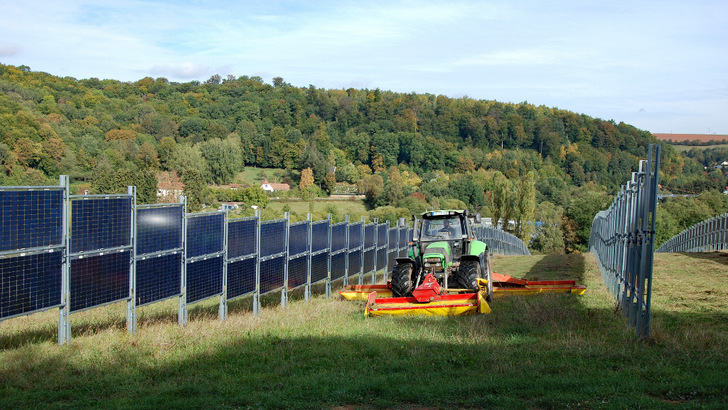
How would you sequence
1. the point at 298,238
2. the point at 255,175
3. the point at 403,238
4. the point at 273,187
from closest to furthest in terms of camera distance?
the point at 298,238 < the point at 403,238 < the point at 273,187 < the point at 255,175

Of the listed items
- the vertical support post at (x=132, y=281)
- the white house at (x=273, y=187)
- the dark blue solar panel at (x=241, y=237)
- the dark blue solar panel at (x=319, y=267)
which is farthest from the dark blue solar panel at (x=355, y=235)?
the white house at (x=273, y=187)

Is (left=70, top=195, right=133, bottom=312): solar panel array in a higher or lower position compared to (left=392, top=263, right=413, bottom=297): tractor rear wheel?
higher

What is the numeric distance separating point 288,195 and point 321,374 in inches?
4087

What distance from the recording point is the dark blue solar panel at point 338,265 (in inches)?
683

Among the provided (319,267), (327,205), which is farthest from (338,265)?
(327,205)

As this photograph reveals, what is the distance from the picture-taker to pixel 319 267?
53.0 ft

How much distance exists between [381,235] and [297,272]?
9.27 metres

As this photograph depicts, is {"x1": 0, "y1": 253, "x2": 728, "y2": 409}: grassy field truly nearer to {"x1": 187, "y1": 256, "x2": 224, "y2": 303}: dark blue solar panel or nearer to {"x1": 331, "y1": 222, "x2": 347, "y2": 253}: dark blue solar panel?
{"x1": 187, "y1": 256, "x2": 224, "y2": 303}: dark blue solar panel

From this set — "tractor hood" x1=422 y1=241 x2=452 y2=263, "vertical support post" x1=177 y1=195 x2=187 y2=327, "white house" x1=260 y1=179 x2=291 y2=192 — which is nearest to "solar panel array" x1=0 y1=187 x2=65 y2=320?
"vertical support post" x1=177 y1=195 x2=187 y2=327

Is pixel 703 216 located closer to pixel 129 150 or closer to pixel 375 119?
pixel 129 150

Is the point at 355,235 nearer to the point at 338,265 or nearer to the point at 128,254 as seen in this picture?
the point at 338,265

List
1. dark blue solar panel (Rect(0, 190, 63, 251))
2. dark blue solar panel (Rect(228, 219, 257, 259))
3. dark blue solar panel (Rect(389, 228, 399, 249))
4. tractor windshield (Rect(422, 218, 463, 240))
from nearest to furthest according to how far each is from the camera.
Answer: dark blue solar panel (Rect(0, 190, 63, 251)), dark blue solar panel (Rect(228, 219, 257, 259)), tractor windshield (Rect(422, 218, 463, 240)), dark blue solar panel (Rect(389, 228, 399, 249))

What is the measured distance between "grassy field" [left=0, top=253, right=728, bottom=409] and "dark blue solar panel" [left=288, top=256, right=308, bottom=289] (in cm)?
307

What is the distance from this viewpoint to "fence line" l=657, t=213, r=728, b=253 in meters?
27.6
